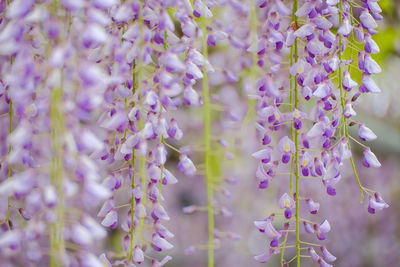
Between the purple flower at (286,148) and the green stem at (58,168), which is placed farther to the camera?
the purple flower at (286,148)

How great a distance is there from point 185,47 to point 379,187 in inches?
107

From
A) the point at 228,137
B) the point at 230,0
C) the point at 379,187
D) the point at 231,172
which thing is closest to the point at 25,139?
the point at 230,0

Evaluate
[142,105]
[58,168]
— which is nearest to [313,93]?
[142,105]

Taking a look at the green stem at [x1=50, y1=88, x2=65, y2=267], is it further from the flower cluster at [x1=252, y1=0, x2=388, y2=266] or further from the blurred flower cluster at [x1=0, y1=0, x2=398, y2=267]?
the flower cluster at [x1=252, y1=0, x2=388, y2=266]

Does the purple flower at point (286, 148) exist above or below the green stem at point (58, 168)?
below

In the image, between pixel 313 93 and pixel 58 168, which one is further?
pixel 313 93

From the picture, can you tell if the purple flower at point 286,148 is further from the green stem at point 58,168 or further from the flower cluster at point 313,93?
the green stem at point 58,168

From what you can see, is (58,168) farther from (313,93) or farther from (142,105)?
(313,93)

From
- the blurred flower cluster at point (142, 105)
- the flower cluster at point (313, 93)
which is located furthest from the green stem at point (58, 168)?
the flower cluster at point (313, 93)

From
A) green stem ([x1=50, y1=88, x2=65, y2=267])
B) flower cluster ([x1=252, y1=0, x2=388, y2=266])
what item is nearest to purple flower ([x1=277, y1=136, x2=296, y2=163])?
flower cluster ([x1=252, y1=0, x2=388, y2=266])

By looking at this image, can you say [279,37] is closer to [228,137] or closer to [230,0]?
[230,0]

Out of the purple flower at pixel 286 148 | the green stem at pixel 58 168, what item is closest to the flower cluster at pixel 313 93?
the purple flower at pixel 286 148

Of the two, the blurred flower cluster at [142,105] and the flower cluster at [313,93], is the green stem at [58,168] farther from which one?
the flower cluster at [313,93]

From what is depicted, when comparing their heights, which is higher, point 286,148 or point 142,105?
point 142,105
